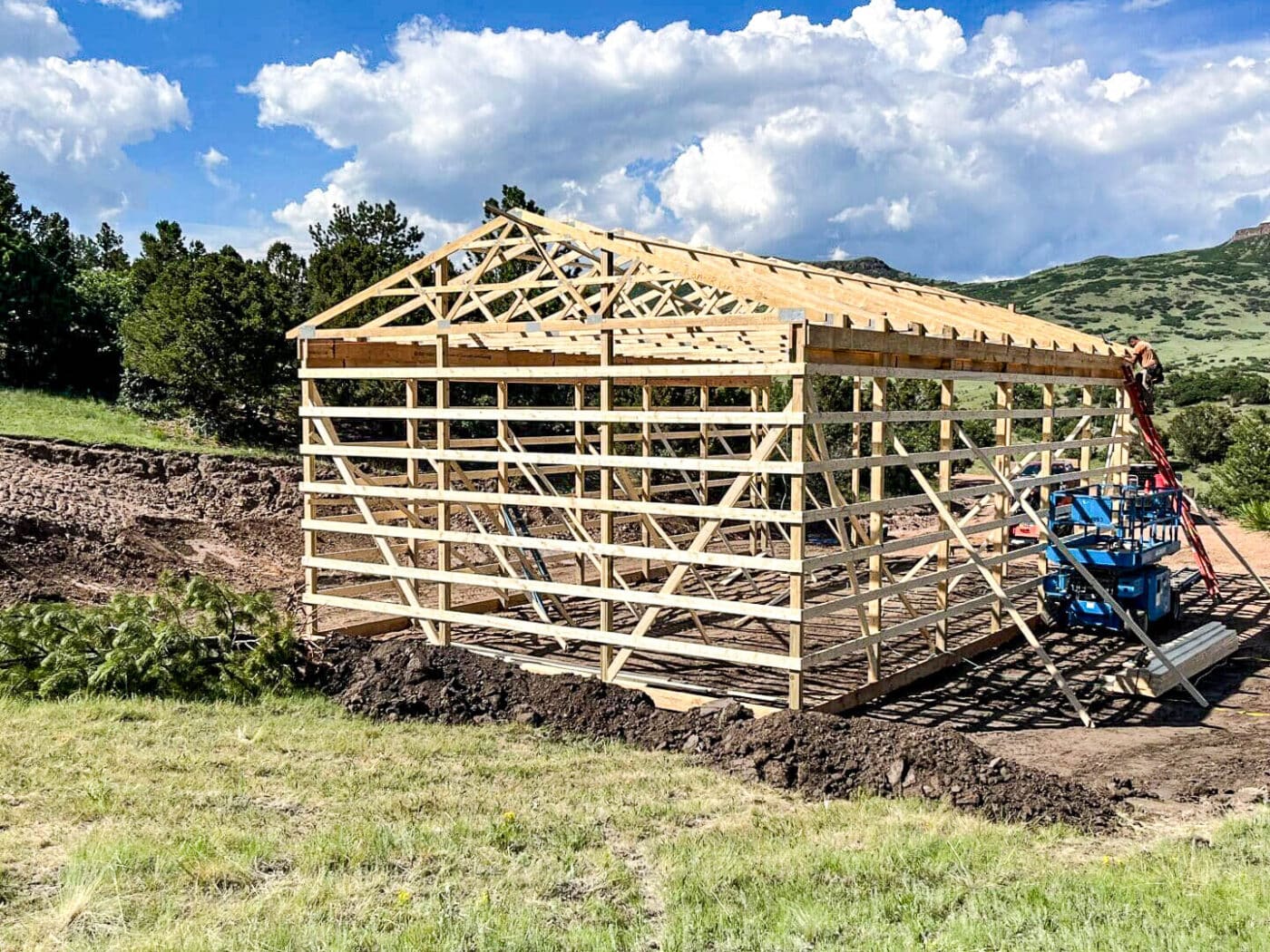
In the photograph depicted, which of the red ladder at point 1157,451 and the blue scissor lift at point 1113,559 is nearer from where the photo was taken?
the blue scissor lift at point 1113,559

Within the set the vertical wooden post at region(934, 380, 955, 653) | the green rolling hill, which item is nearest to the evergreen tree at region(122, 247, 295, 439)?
the vertical wooden post at region(934, 380, 955, 653)

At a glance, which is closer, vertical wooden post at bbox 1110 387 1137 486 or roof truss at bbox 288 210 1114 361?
roof truss at bbox 288 210 1114 361

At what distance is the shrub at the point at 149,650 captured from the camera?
911 centimetres

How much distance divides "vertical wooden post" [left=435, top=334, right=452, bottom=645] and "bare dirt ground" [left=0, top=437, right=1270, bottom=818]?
8.75 feet

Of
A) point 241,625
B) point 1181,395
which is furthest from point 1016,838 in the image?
point 1181,395

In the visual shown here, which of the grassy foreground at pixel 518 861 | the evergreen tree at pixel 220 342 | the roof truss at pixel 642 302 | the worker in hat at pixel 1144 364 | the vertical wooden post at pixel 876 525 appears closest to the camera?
the grassy foreground at pixel 518 861

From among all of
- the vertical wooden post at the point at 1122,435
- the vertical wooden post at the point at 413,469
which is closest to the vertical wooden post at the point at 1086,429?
the vertical wooden post at the point at 1122,435

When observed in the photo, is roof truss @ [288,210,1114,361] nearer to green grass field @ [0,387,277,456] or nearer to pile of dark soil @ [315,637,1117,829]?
pile of dark soil @ [315,637,1117,829]

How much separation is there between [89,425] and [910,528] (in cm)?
1768

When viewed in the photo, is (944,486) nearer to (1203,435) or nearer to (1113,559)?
(1113,559)

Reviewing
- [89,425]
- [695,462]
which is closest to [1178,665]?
[695,462]

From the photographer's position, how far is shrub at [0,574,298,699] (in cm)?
911

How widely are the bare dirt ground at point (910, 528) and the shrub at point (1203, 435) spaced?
11.6 metres

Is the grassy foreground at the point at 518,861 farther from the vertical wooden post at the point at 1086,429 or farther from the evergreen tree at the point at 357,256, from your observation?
the evergreen tree at the point at 357,256
